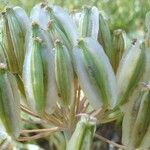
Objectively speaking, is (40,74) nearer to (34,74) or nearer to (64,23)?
(34,74)

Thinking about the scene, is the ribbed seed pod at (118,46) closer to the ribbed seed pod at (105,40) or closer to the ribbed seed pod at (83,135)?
the ribbed seed pod at (105,40)

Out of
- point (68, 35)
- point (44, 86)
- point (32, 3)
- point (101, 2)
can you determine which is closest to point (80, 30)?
point (68, 35)

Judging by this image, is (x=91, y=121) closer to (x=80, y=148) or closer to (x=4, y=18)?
(x=80, y=148)

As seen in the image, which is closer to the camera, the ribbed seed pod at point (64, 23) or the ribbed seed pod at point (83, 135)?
the ribbed seed pod at point (83, 135)

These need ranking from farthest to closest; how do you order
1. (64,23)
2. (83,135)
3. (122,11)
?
1. (122,11)
2. (64,23)
3. (83,135)

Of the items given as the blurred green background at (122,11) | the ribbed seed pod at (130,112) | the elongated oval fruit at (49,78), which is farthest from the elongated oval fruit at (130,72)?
the blurred green background at (122,11)

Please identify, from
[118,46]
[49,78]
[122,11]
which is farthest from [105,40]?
[122,11]
